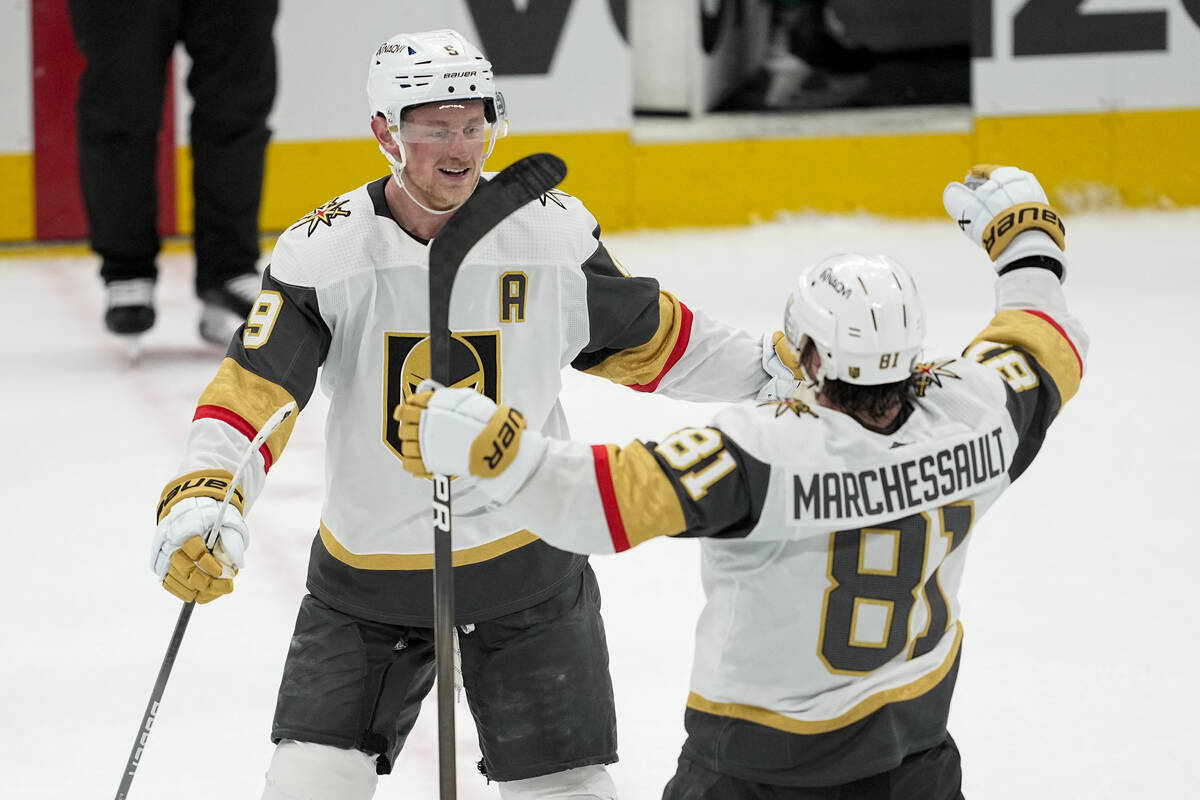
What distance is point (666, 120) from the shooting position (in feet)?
23.4

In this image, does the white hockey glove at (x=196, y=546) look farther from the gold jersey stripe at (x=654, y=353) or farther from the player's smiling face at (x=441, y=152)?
the gold jersey stripe at (x=654, y=353)

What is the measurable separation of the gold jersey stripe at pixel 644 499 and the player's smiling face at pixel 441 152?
57cm

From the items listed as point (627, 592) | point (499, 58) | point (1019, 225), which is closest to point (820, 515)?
point (1019, 225)

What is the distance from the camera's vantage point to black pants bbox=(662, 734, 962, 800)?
5.82ft

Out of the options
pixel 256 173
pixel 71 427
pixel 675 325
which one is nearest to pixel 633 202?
pixel 256 173

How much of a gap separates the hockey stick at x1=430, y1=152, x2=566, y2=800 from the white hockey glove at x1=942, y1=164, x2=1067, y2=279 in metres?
0.55

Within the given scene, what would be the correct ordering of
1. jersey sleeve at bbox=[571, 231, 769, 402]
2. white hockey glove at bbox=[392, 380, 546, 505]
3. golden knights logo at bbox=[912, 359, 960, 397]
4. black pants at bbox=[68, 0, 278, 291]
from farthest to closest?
black pants at bbox=[68, 0, 278, 291], jersey sleeve at bbox=[571, 231, 769, 402], golden knights logo at bbox=[912, 359, 960, 397], white hockey glove at bbox=[392, 380, 546, 505]

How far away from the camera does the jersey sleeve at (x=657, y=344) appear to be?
224 cm

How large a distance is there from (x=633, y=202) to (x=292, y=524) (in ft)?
10.4

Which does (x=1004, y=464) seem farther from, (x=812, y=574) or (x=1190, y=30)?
(x=1190, y=30)

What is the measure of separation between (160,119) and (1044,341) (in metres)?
3.69

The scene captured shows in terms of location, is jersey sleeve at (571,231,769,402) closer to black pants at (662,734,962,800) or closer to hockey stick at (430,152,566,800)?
hockey stick at (430,152,566,800)

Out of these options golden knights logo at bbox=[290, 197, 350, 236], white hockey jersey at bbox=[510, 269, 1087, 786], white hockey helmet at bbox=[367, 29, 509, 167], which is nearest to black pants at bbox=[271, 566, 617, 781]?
white hockey jersey at bbox=[510, 269, 1087, 786]

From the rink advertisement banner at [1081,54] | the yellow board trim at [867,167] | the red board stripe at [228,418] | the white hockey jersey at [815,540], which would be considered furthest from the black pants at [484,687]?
the rink advertisement banner at [1081,54]
